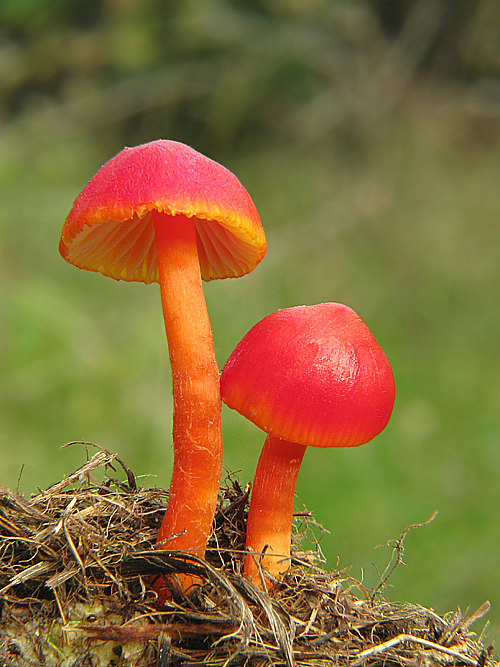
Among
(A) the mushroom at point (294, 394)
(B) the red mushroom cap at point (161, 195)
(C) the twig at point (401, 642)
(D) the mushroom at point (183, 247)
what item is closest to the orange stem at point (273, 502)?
(A) the mushroom at point (294, 394)

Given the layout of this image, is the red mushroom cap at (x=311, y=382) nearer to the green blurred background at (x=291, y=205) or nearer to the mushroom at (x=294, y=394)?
the mushroom at (x=294, y=394)

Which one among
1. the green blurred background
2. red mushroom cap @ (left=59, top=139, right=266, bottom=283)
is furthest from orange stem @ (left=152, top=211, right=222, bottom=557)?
the green blurred background

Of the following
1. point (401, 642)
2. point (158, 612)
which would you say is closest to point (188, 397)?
point (158, 612)

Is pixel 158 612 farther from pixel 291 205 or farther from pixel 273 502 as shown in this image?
pixel 291 205

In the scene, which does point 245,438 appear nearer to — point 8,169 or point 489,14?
point 8,169

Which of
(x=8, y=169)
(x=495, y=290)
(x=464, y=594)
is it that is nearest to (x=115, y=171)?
(x=464, y=594)

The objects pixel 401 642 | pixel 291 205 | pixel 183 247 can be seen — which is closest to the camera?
pixel 401 642
